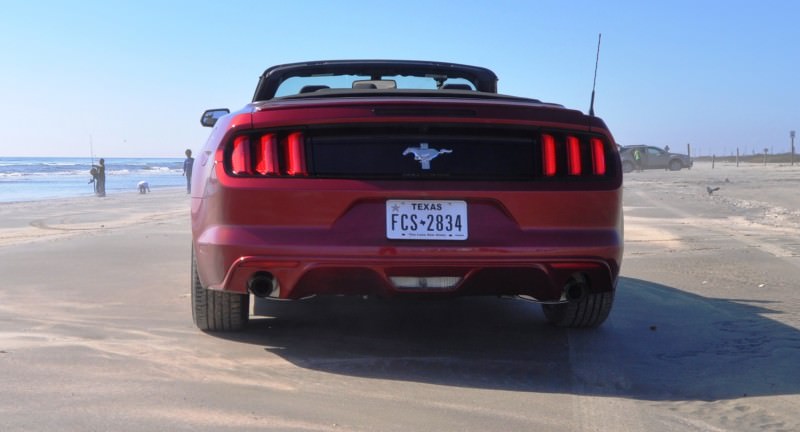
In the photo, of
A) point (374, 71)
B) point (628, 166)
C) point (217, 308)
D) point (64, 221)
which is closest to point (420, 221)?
point (217, 308)

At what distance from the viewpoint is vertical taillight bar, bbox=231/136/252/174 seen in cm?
342

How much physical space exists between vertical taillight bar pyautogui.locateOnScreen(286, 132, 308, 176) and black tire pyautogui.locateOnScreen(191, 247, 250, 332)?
840 millimetres

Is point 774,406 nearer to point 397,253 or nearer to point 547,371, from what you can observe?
point 547,371

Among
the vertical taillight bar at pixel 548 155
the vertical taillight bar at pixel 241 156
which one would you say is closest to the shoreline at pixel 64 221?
the vertical taillight bar at pixel 241 156

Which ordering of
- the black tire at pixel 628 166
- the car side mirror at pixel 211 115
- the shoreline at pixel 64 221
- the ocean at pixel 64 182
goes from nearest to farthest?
the car side mirror at pixel 211 115 → the shoreline at pixel 64 221 → the ocean at pixel 64 182 → the black tire at pixel 628 166

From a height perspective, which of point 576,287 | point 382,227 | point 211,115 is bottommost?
point 576,287

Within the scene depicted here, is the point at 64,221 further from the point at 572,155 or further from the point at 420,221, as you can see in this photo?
the point at 572,155

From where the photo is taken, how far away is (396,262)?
10.8 feet

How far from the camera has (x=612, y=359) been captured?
11.9 ft

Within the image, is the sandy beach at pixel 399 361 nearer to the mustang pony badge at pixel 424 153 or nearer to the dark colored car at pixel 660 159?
the mustang pony badge at pixel 424 153

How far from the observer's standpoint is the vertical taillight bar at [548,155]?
351cm

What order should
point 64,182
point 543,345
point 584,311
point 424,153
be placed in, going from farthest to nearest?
point 64,182 < point 584,311 < point 543,345 < point 424,153

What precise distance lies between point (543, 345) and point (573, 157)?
38.9 inches

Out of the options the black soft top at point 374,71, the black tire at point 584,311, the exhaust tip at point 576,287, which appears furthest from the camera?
the black soft top at point 374,71
